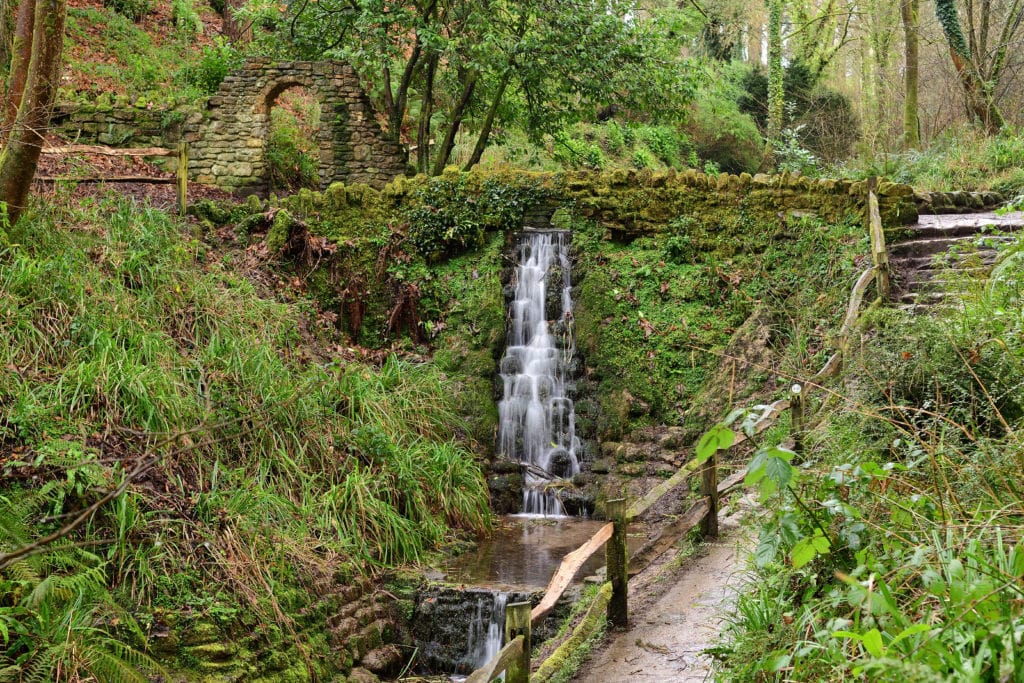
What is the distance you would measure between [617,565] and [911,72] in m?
15.0

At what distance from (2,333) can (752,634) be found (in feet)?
21.4

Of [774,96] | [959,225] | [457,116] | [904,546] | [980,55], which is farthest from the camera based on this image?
[774,96]

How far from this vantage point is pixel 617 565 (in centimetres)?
603

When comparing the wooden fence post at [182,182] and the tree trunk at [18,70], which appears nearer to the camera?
the tree trunk at [18,70]

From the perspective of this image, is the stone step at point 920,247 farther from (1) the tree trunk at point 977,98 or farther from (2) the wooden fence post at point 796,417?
(1) the tree trunk at point 977,98

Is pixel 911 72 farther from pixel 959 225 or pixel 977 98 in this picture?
pixel 959 225

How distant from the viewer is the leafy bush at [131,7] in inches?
775

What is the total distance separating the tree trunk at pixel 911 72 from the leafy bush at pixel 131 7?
1636 centimetres

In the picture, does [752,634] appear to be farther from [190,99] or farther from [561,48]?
[190,99]

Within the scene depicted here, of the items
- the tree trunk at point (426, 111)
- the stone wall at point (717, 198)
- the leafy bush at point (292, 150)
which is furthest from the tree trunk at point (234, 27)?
the stone wall at point (717, 198)

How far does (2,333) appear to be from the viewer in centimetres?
738

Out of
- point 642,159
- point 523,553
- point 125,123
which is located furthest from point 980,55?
point 125,123

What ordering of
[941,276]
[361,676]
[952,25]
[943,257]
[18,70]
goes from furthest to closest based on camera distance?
[952,25] → [943,257] → [941,276] → [18,70] → [361,676]

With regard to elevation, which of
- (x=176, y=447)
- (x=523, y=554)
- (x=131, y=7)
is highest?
(x=131, y=7)
